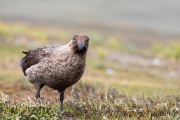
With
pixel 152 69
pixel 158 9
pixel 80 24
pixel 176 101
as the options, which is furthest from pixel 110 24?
pixel 176 101

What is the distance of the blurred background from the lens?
2008 centimetres

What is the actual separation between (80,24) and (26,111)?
9077 cm

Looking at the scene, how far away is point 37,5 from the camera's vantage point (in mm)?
121562

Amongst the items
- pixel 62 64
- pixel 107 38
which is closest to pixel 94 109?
pixel 62 64

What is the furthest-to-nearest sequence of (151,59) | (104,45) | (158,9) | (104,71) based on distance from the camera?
1. (158,9)
2. (104,45)
3. (151,59)
4. (104,71)

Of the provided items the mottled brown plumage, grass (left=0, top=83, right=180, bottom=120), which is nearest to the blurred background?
grass (left=0, top=83, right=180, bottom=120)

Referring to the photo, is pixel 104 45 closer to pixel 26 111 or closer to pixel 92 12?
pixel 26 111

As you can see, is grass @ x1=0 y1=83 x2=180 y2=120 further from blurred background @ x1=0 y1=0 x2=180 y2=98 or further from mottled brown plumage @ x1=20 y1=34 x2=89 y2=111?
blurred background @ x1=0 y1=0 x2=180 y2=98

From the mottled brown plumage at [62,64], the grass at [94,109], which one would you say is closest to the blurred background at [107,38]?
the grass at [94,109]

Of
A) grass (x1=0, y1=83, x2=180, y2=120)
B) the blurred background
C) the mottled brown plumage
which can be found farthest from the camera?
the blurred background

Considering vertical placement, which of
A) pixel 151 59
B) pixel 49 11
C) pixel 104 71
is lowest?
pixel 104 71

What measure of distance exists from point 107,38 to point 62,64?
→ 182ft

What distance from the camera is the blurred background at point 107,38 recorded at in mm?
20078

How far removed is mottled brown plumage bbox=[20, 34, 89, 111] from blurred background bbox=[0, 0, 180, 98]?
310 cm
